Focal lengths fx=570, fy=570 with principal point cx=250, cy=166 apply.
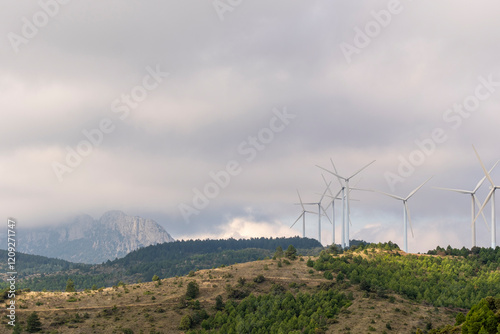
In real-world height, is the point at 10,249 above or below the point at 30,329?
above

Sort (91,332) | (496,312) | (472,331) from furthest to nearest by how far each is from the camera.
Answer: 1. (91,332)
2. (496,312)
3. (472,331)

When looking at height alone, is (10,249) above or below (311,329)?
above

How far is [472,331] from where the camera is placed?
5571 inches

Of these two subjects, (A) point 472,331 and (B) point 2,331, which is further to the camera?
(B) point 2,331

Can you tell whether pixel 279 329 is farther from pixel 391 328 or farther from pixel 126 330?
pixel 126 330

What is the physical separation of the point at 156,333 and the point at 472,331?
105m

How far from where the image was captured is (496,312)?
15238cm

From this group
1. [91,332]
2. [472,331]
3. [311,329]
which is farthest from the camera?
[91,332]

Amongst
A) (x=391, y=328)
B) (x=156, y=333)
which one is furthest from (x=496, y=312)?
(x=156, y=333)

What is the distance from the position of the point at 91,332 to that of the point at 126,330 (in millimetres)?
12125

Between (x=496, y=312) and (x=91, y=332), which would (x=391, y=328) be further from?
(x=91, y=332)

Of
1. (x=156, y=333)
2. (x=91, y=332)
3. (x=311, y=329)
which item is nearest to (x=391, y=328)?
(x=311, y=329)

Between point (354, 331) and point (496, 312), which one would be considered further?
point (354, 331)

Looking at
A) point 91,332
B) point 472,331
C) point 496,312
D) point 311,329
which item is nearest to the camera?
point 472,331
